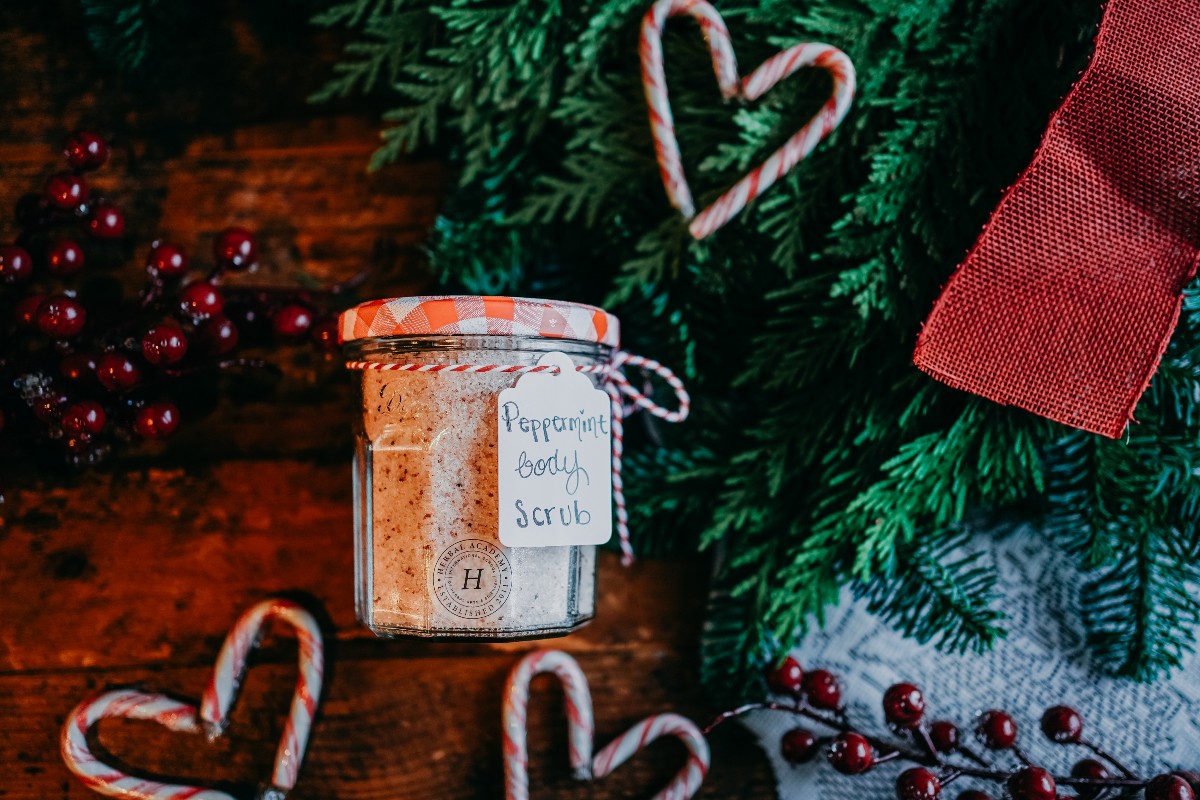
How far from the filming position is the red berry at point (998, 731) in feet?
2.63

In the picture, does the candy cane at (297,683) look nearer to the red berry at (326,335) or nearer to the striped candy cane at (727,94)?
the red berry at (326,335)

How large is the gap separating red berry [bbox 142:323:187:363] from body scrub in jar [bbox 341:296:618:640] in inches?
8.5

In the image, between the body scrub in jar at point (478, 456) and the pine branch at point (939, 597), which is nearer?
the body scrub in jar at point (478, 456)

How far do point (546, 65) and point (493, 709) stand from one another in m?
0.78

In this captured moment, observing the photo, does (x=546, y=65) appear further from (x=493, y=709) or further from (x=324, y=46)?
(x=493, y=709)

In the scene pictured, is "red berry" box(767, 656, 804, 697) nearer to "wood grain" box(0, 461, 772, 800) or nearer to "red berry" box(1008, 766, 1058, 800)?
"wood grain" box(0, 461, 772, 800)

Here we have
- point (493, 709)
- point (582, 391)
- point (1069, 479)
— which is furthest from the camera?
point (493, 709)

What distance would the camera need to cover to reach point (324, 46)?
1006 millimetres

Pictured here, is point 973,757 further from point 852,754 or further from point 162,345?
point 162,345

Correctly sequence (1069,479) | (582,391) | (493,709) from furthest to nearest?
(493,709), (1069,479), (582,391)

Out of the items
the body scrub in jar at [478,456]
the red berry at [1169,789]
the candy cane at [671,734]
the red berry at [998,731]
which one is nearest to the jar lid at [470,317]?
the body scrub in jar at [478,456]

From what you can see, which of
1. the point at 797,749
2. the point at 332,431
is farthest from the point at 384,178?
the point at 797,749

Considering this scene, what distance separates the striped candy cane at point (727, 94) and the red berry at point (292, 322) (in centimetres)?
45

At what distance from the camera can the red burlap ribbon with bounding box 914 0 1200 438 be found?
2.29 ft
